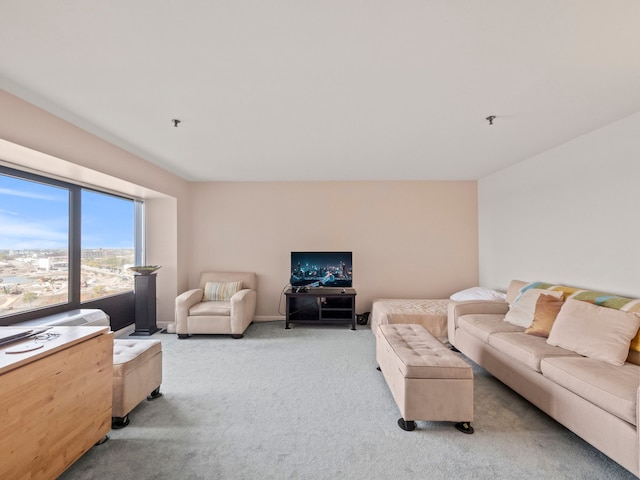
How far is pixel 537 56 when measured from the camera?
1672 mm

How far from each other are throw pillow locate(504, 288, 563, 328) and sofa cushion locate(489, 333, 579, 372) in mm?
326

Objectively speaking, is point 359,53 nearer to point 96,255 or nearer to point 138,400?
point 138,400

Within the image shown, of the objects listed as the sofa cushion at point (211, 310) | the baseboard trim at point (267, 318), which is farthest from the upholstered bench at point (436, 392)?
the baseboard trim at point (267, 318)

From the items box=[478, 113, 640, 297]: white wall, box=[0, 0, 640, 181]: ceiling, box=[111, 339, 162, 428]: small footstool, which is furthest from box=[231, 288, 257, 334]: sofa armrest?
box=[478, 113, 640, 297]: white wall

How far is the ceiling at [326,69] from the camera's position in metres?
1.37

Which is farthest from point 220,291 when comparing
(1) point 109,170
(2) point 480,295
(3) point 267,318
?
(2) point 480,295

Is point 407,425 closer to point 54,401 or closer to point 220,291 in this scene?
point 54,401

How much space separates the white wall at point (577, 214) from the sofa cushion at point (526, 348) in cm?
102

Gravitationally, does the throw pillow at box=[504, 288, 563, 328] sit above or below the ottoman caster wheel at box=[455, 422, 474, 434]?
above

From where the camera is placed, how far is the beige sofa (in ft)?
5.08

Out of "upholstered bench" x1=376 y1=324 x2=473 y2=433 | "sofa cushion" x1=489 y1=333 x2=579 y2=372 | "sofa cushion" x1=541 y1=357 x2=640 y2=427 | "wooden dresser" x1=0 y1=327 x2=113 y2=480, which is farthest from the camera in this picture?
"sofa cushion" x1=489 y1=333 x2=579 y2=372

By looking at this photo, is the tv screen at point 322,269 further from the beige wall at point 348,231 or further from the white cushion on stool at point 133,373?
the white cushion on stool at point 133,373

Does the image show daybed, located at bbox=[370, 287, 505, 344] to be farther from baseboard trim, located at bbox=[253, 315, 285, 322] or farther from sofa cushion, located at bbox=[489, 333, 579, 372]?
baseboard trim, located at bbox=[253, 315, 285, 322]

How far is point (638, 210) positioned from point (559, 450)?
2.18m
